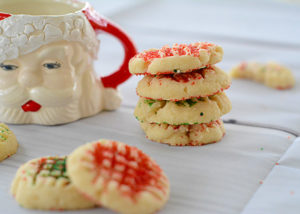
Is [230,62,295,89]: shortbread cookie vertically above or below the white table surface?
above

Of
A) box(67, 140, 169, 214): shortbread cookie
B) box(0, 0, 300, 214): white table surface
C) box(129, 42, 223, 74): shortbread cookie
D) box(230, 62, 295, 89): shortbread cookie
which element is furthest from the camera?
box(230, 62, 295, 89): shortbread cookie

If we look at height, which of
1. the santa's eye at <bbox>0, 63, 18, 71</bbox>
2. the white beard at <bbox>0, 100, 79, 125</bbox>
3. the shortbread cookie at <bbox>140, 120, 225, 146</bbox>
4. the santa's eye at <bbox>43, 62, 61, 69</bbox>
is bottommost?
the white beard at <bbox>0, 100, 79, 125</bbox>

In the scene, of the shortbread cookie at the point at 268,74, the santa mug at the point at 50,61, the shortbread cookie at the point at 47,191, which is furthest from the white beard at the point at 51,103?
the shortbread cookie at the point at 268,74

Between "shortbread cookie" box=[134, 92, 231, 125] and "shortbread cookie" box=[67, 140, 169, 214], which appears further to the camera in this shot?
"shortbread cookie" box=[134, 92, 231, 125]

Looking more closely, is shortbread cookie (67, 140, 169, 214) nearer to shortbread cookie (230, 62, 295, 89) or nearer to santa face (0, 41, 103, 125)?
santa face (0, 41, 103, 125)

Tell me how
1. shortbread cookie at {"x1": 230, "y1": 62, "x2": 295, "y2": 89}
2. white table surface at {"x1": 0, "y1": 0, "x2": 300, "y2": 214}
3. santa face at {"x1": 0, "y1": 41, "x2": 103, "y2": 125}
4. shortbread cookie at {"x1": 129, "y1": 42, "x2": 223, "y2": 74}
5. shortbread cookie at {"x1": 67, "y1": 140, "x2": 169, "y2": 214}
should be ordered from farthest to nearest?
shortbread cookie at {"x1": 230, "y1": 62, "x2": 295, "y2": 89} → santa face at {"x1": 0, "y1": 41, "x2": 103, "y2": 125} → shortbread cookie at {"x1": 129, "y1": 42, "x2": 223, "y2": 74} → white table surface at {"x1": 0, "y1": 0, "x2": 300, "y2": 214} → shortbread cookie at {"x1": 67, "y1": 140, "x2": 169, "y2": 214}

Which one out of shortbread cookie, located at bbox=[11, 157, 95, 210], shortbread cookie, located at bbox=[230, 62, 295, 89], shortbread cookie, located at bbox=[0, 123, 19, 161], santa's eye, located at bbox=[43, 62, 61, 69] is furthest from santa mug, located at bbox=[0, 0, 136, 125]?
shortbread cookie, located at bbox=[230, 62, 295, 89]

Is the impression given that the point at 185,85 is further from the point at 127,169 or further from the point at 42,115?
the point at 42,115

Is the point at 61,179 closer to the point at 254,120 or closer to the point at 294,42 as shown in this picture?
the point at 254,120

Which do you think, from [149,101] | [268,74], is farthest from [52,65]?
[268,74]
